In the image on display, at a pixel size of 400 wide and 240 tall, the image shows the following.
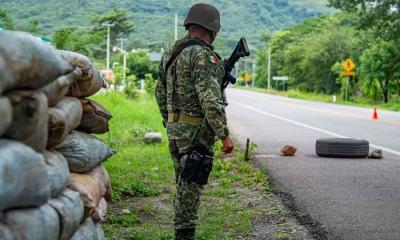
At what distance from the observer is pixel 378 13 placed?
95.7 ft

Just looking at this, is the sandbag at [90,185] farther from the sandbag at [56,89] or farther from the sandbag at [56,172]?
the sandbag at [56,89]

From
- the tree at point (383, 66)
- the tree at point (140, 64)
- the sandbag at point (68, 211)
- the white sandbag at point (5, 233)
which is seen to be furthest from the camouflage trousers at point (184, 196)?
the tree at point (140, 64)

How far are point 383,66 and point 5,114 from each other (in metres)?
42.6

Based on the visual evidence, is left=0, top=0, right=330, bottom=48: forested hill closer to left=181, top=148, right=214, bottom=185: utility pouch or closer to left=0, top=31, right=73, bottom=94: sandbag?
left=181, top=148, right=214, bottom=185: utility pouch

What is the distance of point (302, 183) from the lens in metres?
8.45

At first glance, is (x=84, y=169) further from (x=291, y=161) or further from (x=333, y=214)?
(x=291, y=161)

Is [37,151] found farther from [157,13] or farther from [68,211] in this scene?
[157,13]

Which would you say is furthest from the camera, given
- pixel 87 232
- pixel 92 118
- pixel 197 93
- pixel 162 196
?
pixel 162 196

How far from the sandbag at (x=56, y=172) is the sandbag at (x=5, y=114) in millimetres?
627

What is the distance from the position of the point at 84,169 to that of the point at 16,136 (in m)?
1.55

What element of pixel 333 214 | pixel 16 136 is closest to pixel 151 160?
pixel 333 214

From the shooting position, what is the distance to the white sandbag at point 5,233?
107 inches

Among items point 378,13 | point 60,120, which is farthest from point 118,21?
point 60,120

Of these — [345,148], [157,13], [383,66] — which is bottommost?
[345,148]
